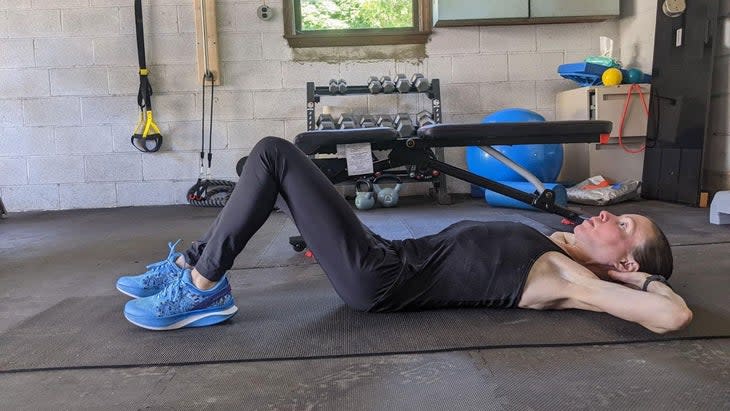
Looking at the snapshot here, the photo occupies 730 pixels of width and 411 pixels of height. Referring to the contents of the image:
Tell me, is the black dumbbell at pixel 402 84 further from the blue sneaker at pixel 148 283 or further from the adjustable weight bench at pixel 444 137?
the blue sneaker at pixel 148 283

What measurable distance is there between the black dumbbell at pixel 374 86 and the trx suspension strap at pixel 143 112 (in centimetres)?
176

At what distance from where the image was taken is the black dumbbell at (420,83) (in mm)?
4484

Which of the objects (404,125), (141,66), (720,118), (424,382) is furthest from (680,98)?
(141,66)

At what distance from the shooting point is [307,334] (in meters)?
1.61

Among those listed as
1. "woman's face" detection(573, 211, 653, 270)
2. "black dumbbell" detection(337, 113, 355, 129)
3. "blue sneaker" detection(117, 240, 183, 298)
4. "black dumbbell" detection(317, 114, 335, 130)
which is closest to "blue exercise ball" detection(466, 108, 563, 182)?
"black dumbbell" detection(337, 113, 355, 129)

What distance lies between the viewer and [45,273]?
2596 mm

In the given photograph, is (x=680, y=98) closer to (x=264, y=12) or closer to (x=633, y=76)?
(x=633, y=76)

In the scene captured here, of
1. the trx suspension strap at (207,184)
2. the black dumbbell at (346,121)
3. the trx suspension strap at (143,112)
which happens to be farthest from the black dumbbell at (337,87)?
the trx suspension strap at (143,112)

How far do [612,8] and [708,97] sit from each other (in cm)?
120

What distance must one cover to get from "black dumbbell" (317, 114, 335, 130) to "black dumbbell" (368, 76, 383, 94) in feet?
1.28

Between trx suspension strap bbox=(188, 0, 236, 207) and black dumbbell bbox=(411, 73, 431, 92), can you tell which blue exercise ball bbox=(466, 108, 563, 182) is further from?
trx suspension strap bbox=(188, 0, 236, 207)

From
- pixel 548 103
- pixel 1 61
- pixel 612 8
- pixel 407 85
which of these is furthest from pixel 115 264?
pixel 612 8

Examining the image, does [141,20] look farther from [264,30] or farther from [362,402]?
[362,402]

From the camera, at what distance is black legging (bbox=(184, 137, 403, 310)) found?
156 cm
